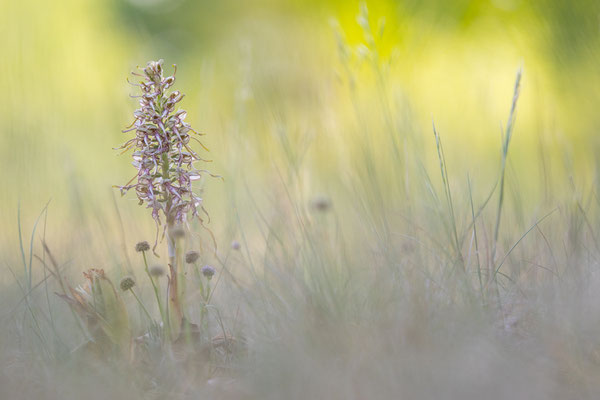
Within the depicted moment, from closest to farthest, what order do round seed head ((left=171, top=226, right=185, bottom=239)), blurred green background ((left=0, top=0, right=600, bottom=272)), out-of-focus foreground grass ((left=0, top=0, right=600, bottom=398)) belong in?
out-of-focus foreground grass ((left=0, top=0, right=600, bottom=398)) < round seed head ((left=171, top=226, right=185, bottom=239)) < blurred green background ((left=0, top=0, right=600, bottom=272))

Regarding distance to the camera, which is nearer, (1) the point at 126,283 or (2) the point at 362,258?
(1) the point at 126,283

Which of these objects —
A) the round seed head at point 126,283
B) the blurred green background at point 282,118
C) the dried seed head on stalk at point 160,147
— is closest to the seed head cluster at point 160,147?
the dried seed head on stalk at point 160,147

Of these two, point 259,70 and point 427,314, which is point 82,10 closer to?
point 259,70

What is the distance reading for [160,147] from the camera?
4.04 feet

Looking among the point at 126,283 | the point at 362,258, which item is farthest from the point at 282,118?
the point at 126,283

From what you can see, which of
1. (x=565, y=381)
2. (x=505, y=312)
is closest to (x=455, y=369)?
(x=565, y=381)

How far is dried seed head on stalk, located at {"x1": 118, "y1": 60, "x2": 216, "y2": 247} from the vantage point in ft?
4.05

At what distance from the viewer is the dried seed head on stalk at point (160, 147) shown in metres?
1.24

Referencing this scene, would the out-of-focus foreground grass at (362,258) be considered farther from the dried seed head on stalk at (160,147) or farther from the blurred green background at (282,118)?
the dried seed head on stalk at (160,147)

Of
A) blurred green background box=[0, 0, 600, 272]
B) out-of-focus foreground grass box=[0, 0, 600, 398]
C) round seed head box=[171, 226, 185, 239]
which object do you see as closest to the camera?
out-of-focus foreground grass box=[0, 0, 600, 398]

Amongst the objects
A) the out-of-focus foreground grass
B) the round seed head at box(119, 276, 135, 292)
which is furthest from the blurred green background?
the round seed head at box(119, 276, 135, 292)

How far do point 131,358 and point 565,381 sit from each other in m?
0.83

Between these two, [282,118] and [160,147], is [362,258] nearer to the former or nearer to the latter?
[282,118]

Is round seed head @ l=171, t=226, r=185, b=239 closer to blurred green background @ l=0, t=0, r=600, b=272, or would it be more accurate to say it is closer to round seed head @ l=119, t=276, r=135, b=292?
round seed head @ l=119, t=276, r=135, b=292
